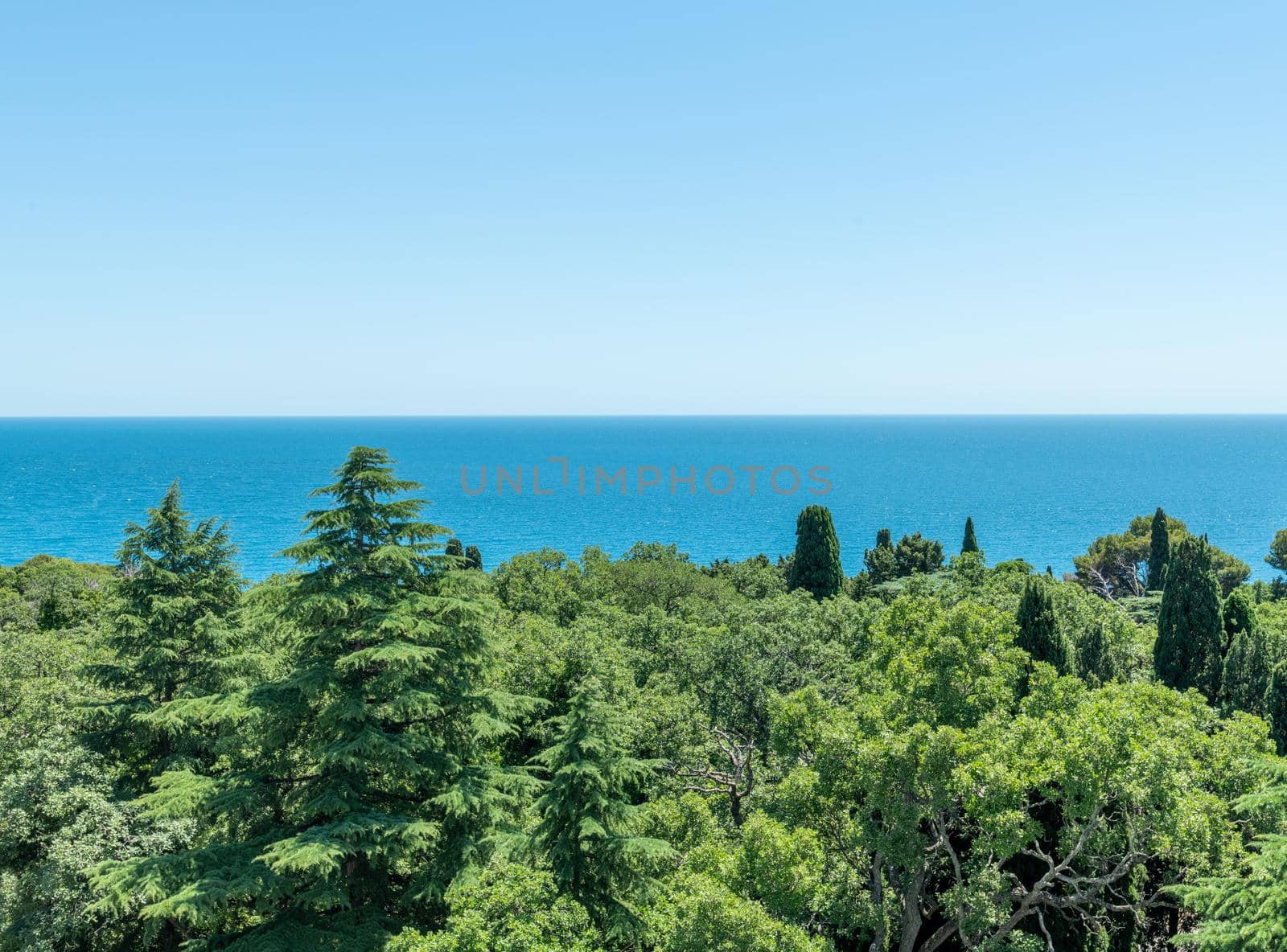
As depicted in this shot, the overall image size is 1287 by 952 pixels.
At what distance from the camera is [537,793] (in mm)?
Result: 17672

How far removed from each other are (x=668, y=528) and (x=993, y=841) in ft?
400

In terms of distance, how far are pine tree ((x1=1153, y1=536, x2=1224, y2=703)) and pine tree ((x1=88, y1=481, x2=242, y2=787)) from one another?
114ft

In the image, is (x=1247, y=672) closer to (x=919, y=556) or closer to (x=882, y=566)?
(x=882, y=566)

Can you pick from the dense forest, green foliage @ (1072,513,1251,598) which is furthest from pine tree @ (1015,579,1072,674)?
green foliage @ (1072,513,1251,598)

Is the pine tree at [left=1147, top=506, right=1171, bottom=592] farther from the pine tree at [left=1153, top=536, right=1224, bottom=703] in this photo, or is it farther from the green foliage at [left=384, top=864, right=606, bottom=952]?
the green foliage at [left=384, top=864, right=606, bottom=952]

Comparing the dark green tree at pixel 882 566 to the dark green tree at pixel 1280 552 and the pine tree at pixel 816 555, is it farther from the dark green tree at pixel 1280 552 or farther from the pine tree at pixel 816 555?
the dark green tree at pixel 1280 552

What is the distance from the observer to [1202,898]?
1121cm

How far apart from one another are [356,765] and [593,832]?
472 centimetres

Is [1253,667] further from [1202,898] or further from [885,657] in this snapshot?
[1202,898]

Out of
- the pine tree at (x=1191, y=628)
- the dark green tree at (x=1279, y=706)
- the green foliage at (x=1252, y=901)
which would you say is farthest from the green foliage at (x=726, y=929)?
the pine tree at (x=1191, y=628)

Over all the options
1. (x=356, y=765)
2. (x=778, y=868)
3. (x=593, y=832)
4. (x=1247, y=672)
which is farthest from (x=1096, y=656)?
(x=356, y=765)

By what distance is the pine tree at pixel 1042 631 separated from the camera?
77.2 ft

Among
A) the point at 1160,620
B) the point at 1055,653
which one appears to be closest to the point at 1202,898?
the point at 1055,653

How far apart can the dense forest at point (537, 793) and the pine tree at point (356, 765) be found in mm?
A: 76
